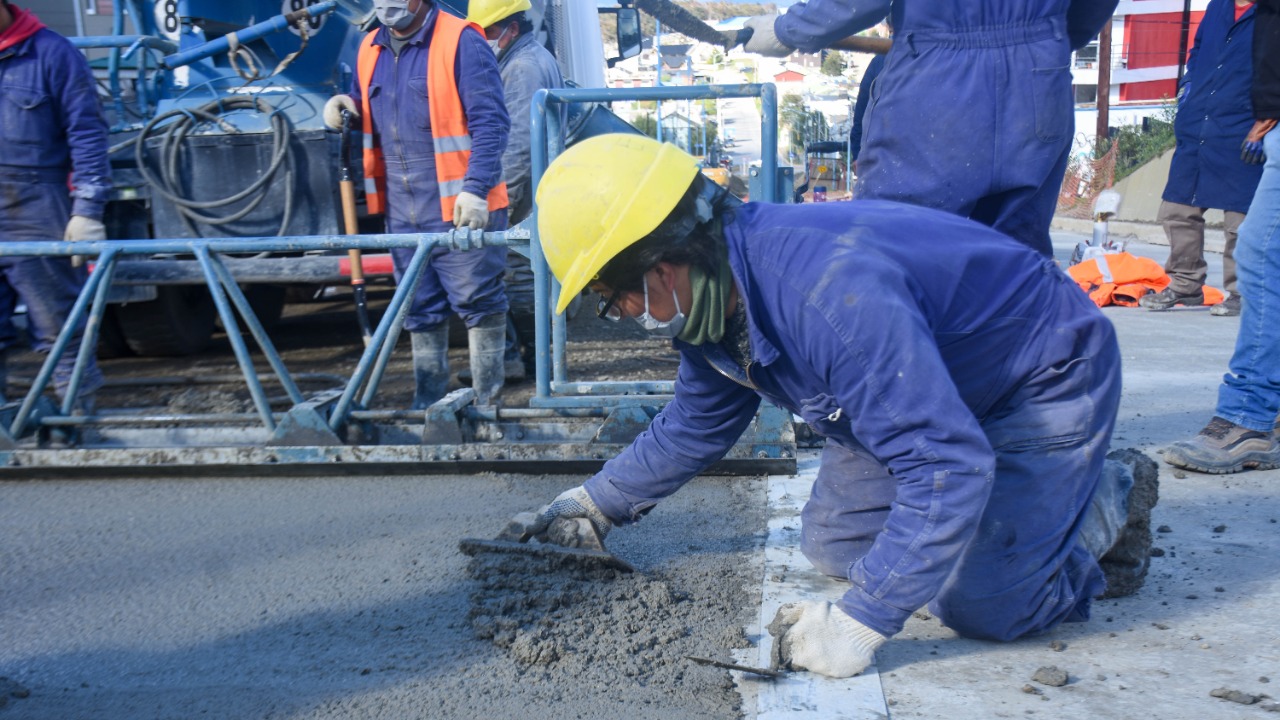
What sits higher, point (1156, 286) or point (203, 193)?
point (203, 193)

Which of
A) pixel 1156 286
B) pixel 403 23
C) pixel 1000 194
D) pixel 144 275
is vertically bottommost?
pixel 1156 286

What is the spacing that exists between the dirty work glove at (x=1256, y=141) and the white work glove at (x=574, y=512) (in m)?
2.72

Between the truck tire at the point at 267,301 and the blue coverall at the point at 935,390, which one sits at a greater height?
the blue coverall at the point at 935,390

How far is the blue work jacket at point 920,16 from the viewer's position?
306cm


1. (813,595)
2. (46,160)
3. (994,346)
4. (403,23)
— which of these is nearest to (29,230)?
(46,160)

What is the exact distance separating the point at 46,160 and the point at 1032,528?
14.6 feet

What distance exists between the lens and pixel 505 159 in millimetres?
5766

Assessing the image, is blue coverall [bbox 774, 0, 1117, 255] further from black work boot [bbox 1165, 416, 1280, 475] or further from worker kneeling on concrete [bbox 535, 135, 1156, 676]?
black work boot [bbox 1165, 416, 1280, 475]

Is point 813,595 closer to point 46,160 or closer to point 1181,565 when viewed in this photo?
point 1181,565

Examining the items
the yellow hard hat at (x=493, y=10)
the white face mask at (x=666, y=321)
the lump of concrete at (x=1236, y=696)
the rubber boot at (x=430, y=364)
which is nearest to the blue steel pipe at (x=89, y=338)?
the rubber boot at (x=430, y=364)

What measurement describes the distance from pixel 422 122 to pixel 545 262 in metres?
1.09

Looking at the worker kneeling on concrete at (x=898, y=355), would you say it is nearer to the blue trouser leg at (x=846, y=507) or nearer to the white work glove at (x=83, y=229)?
the blue trouser leg at (x=846, y=507)

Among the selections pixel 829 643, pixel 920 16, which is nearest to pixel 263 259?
pixel 920 16

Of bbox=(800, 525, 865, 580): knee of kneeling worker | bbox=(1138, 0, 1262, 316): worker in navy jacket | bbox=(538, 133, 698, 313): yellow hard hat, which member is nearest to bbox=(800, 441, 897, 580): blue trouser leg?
bbox=(800, 525, 865, 580): knee of kneeling worker
